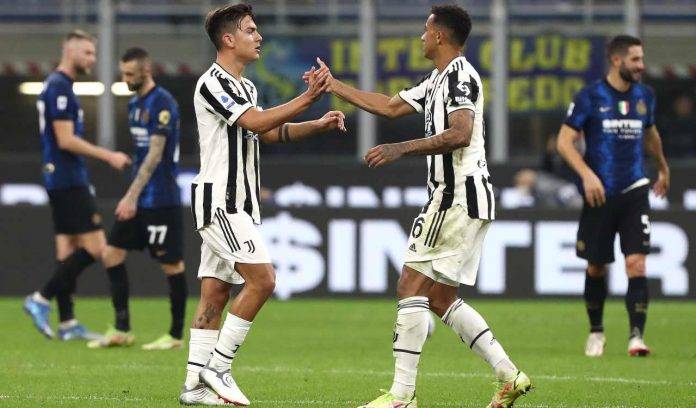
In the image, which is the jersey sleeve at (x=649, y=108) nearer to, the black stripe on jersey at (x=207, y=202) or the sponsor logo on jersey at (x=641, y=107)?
the sponsor logo on jersey at (x=641, y=107)

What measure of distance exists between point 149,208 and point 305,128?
11.4 feet

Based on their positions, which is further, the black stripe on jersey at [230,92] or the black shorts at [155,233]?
the black shorts at [155,233]

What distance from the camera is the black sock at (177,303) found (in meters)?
11.5

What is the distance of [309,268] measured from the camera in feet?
53.0

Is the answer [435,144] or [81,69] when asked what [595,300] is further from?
[81,69]

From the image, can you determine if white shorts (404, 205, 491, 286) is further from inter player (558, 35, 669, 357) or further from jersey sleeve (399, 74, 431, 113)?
inter player (558, 35, 669, 357)

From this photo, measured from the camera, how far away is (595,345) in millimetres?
11242

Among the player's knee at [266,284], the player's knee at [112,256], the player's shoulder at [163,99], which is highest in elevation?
the player's shoulder at [163,99]

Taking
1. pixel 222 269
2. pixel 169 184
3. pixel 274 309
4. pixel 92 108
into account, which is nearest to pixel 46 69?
pixel 92 108

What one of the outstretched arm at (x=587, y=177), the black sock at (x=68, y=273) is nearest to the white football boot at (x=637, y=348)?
the outstretched arm at (x=587, y=177)

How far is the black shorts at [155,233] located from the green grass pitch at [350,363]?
75 cm

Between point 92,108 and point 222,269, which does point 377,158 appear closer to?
point 222,269

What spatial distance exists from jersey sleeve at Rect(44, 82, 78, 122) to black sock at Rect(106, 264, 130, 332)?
1.23 m

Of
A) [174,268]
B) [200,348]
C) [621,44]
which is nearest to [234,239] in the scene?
[200,348]
